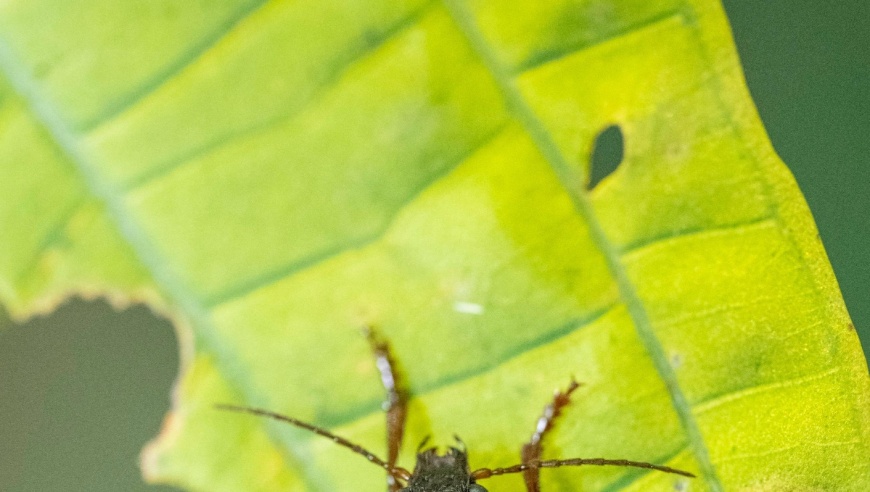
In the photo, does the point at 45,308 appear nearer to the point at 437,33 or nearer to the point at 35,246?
the point at 35,246

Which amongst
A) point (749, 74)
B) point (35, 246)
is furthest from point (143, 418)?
point (749, 74)

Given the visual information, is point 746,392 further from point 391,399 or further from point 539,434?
point 391,399

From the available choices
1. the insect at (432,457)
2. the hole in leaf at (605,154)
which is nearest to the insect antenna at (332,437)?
the insect at (432,457)

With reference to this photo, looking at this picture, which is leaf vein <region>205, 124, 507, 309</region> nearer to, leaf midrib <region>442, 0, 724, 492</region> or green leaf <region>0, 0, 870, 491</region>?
green leaf <region>0, 0, 870, 491</region>

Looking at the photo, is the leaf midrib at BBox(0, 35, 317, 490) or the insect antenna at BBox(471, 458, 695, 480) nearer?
the leaf midrib at BBox(0, 35, 317, 490)

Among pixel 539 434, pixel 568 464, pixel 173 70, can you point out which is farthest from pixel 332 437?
pixel 173 70

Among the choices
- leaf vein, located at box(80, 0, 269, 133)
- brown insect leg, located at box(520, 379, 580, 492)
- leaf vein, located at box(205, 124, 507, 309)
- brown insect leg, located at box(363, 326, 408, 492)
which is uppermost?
leaf vein, located at box(80, 0, 269, 133)

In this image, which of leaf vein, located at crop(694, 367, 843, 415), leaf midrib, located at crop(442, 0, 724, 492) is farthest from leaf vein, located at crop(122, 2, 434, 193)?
leaf vein, located at crop(694, 367, 843, 415)
